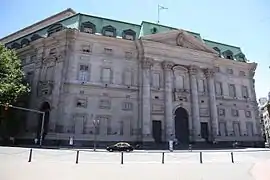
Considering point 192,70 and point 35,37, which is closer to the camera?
point 35,37

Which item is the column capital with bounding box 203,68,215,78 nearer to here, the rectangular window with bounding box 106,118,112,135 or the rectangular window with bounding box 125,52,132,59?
the rectangular window with bounding box 125,52,132,59

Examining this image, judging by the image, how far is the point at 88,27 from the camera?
1569 inches

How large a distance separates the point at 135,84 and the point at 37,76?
16705 mm

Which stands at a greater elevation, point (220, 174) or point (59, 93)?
point (59, 93)

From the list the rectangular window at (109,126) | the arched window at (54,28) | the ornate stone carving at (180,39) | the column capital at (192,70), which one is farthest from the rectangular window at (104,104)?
the ornate stone carving at (180,39)

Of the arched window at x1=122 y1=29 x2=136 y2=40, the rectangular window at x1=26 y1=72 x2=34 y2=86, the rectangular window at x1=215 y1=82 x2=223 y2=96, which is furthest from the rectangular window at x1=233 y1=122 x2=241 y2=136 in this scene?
the rectangular window at x1=26 y1=72 x2=34 y2=86

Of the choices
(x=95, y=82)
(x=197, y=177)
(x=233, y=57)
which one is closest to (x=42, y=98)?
(x=95, y=82)

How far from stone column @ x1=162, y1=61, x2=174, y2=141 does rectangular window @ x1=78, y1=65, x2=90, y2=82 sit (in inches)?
527

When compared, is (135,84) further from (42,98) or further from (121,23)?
(42,98)

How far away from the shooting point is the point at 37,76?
39.7 m

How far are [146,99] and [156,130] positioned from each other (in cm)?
545

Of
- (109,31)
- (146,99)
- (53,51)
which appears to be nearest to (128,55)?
(109,31)

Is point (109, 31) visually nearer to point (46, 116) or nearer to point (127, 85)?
point (127, 85)

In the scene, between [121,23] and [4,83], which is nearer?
[4,83]
